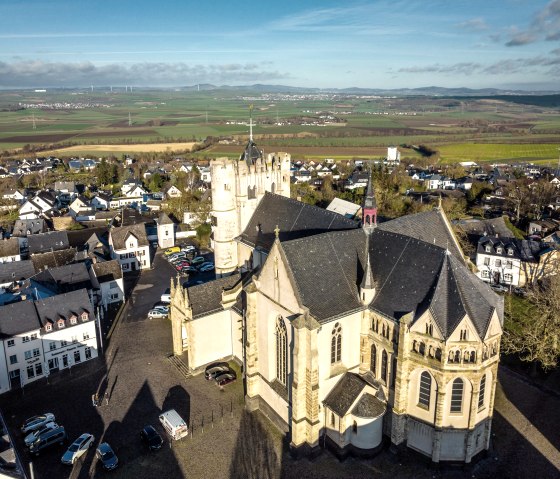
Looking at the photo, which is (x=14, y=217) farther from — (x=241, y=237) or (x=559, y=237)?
(x=559, y=237)

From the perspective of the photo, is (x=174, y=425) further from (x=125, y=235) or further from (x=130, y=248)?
(x=125, y=235)

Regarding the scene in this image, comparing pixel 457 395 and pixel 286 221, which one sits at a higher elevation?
pixel 286 221

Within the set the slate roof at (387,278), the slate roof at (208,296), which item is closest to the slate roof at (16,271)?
the slate roof at (208,296)

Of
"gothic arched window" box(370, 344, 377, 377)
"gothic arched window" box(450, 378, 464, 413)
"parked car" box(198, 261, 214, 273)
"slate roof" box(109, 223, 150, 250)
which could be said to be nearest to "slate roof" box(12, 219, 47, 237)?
"slate roof" box(109, 223, 150, 250)

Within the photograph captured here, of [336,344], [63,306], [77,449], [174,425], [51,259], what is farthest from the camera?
[51,259]

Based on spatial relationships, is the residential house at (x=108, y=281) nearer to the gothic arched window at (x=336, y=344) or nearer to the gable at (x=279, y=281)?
the gable at (x=279, y=281)

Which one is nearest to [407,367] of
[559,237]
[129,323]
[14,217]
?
[129,323]

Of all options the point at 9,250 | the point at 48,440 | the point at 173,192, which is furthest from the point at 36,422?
the point at 173,192
